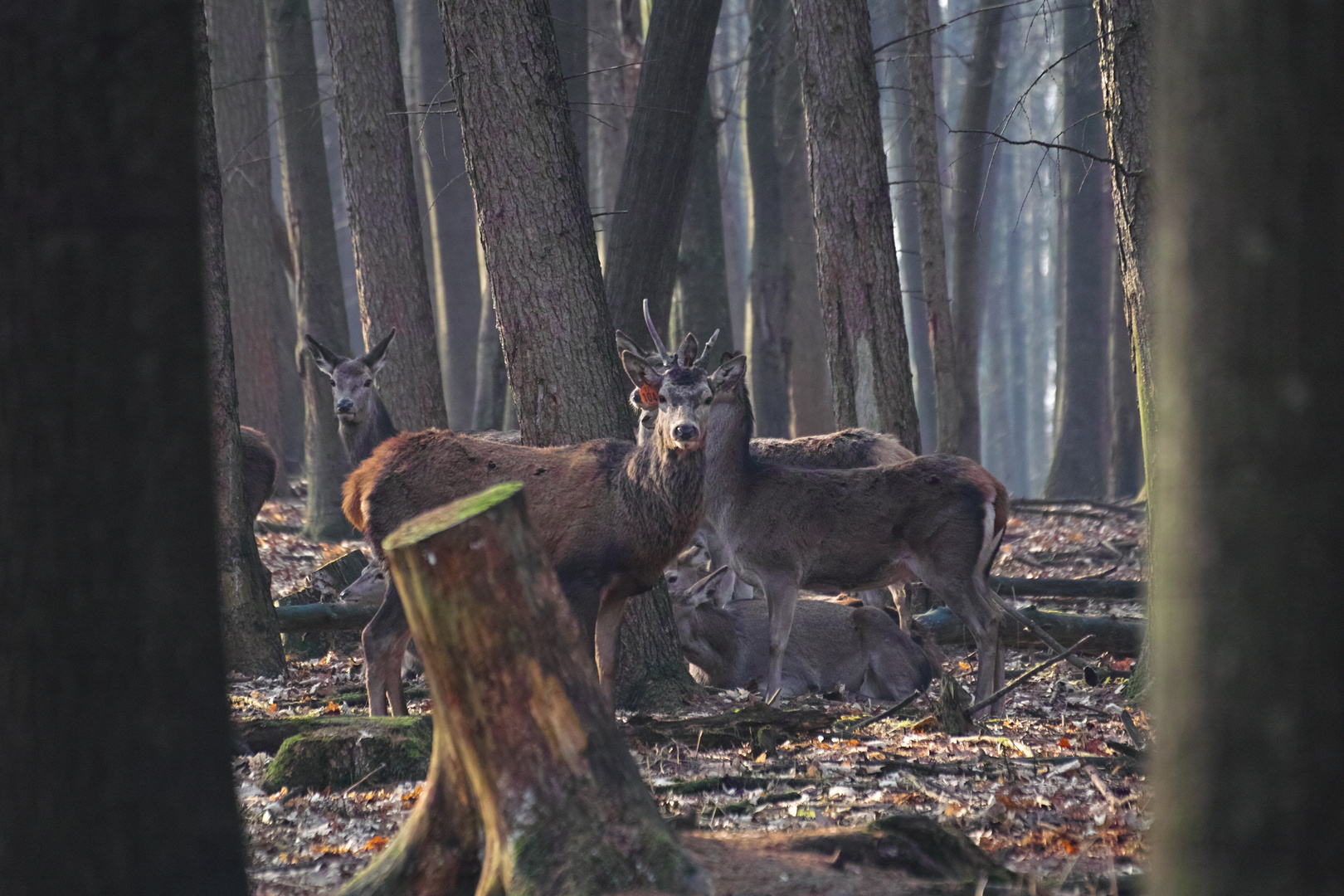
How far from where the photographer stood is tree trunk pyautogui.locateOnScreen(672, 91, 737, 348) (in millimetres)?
19250

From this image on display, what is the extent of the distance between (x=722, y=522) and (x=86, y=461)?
7.36m

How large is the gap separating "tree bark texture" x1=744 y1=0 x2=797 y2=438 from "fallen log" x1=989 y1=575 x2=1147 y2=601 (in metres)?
11.1

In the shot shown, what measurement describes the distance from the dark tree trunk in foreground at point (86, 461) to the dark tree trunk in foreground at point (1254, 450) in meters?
2.34

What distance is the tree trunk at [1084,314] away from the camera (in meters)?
25.4

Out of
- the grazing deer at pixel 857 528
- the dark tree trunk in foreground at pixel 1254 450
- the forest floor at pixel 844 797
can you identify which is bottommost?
the forest floor at pixel 844 797

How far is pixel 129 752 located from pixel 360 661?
7.16 metres

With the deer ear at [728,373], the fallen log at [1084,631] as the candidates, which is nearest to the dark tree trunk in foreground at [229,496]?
the deer ear at [728,373]

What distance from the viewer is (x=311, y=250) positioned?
56.5ft

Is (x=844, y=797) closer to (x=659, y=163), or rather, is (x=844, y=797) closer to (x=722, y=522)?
(x=722, y=522)

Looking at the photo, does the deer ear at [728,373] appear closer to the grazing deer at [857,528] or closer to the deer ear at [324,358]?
the grazing deer at [857,528]

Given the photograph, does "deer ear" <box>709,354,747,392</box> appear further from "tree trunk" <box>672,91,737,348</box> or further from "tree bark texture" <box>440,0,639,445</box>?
"tree trunk" <box>672,91,737,348</box>

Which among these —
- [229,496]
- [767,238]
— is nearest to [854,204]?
[229,496]

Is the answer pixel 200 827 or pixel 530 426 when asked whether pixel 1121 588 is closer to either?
pixel 530 426

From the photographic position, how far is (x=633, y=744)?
6.86m
